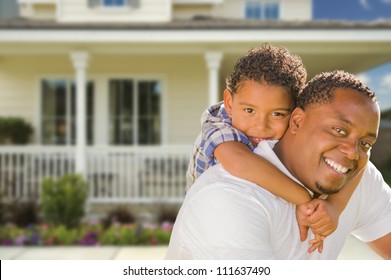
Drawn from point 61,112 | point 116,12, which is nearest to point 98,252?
point 61,112

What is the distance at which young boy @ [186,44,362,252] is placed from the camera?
1524mm

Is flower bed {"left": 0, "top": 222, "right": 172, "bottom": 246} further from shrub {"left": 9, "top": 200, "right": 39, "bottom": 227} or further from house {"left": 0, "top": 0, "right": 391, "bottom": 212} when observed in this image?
house {"left": 0, "top": 0, "right": 391, "bottom": 212}

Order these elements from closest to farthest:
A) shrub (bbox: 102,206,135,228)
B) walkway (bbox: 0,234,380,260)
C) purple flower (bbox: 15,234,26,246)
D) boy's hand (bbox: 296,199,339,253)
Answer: boy's hand (bbox: 296,199,339,253) < walkway (bbox: 0,234,380,260) < purple flower (bbox: 15,234,26,246) < shrub (bbox: 102,206,135,228)

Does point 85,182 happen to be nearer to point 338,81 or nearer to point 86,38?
point 86,38

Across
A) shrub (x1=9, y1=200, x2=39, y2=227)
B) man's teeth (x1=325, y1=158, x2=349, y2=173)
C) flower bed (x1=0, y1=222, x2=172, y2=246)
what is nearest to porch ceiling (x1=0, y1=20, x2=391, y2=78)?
shrub (x1=9, y1=200, x2=39, y2=227)

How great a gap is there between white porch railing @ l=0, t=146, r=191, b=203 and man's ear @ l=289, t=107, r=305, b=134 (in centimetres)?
615

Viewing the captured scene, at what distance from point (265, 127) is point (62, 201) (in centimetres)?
568

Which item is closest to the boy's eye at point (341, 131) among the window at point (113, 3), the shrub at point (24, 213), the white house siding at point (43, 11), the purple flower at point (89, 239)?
the purple flower at point (89, 239)

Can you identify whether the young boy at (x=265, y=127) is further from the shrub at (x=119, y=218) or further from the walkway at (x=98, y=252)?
the shrub at (x=119, y=218)

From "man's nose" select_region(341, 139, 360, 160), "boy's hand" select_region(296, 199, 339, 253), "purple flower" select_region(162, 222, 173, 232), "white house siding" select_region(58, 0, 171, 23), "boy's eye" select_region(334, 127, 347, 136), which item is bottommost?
"purple flower" select_region(162, 222, 173, 232)

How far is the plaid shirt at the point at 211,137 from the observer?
1.80m

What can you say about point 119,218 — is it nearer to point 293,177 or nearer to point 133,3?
Answer: point 133,3

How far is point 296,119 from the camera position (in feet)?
5.05
